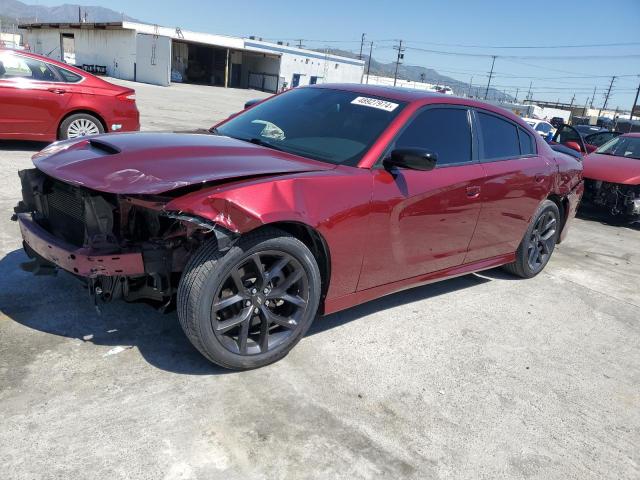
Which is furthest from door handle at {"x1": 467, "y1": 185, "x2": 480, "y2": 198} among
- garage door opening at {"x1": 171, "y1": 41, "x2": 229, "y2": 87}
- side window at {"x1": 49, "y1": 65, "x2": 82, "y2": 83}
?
garage door opening at {"x1": 171, "y1": 41, "x2": 229, "y2": 87}

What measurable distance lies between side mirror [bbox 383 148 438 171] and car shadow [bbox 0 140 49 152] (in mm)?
7115

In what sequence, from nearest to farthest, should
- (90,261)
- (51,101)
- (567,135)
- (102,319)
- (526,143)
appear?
(90,261) < (102,319) < (526,143) < (51,101) < (567,135)

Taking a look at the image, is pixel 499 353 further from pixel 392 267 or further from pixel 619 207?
pixel 619 207

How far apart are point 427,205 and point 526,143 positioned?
1.85 m

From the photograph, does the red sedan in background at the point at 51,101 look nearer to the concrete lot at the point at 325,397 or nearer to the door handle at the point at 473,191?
the concrete lot at the point at 325,397

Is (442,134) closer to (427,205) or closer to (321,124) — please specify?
(427,205)

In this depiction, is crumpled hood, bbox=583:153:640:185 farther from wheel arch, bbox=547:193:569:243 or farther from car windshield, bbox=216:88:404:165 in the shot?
car windshield, bbox=216:88:404:165

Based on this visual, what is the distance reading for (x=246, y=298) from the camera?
114 inches

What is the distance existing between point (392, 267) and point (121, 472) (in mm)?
2069

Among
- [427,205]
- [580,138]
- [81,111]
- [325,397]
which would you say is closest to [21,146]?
[81,111]

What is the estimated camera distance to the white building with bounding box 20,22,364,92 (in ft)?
136

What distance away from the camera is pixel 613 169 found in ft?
27.8

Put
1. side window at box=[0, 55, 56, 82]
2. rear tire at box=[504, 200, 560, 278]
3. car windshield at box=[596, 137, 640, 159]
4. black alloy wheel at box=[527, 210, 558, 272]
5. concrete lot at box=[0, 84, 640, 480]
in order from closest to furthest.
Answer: concrete lot at box=[0, 84, 640, 480], rear tire at box=[504, 200, 560, 278], black alloy wheel at box=[527, 210, 558, 272], side window at box=[0, 55, 56, 82], car windshield at box=[596, 137, 640, 159]

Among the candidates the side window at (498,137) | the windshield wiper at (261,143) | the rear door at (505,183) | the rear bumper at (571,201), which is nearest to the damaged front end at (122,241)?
the windshield wiper at (261,143)
